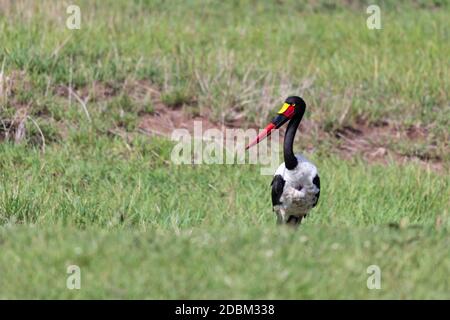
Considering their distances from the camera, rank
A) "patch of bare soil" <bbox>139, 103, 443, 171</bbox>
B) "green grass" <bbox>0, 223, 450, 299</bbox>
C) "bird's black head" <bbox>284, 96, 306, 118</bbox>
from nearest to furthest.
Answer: "green grass" <bbox>0, 223, 450, 299</bbox>, "bird's black head" <bbox>284, 96, 306, 118</bbox>, "patch of bare soil" <bbox>139, 103, 443, 171</bbox>

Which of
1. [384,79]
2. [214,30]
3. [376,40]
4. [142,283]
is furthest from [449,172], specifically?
[142,283]

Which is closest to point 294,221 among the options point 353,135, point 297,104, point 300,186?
point 300,186

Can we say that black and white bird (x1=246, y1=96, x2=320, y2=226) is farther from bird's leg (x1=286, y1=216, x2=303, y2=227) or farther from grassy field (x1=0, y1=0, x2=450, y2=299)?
grassy field (x1=0, y1=0, x2=450, y2=299)

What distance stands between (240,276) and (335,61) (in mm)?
7881

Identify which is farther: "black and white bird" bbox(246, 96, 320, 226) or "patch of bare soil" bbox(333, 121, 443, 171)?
"patch of bare soil" bbox(333, 121, 443, 171)

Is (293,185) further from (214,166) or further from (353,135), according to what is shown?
(353,135)

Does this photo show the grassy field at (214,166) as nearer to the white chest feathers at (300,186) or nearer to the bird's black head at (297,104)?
the white chest feathers at (300,186)

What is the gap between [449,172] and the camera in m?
11.5

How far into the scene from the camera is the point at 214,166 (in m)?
10.9

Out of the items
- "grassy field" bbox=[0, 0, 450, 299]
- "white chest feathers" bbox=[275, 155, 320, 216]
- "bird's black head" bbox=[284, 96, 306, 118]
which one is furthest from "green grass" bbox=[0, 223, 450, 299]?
"bird's black head" bbox=[284, 96, 306, 118]

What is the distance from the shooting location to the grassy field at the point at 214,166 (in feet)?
21.6

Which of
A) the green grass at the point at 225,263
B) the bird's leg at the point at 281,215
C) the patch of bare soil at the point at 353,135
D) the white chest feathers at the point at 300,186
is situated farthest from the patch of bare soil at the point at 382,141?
the green grass at the point at 225,263

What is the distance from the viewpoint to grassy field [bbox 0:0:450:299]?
6.59 metres
